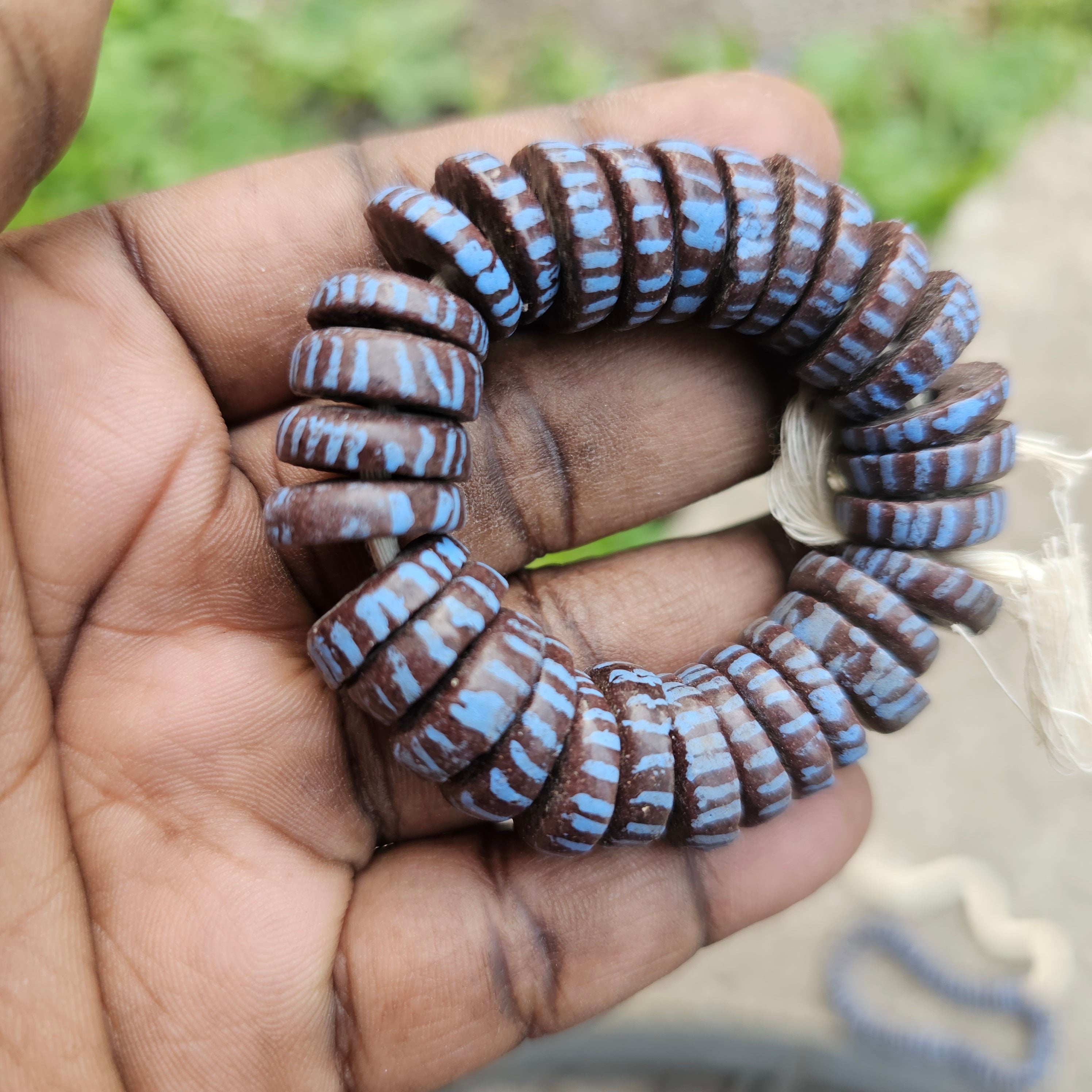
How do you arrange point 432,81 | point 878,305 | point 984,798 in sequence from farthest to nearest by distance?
point 432,81
point 984,798
point 878,305

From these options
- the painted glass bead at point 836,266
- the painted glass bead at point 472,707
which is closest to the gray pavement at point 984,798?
the painted glass bead at point 836,266

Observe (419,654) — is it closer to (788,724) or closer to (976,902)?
(788,724)

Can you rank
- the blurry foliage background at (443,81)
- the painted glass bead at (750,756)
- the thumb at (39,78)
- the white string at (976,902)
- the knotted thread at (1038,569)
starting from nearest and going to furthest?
the thumb at (39,78) < the painted glass bead at (750,756) < the knotted thread at (1038,569) < the white string at (976,902) < the blurry foliage background at (443,81)

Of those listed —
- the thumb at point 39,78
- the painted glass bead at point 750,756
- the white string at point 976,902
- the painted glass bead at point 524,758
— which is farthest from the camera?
the white string at point 976,902

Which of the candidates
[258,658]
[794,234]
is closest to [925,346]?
[794,234]

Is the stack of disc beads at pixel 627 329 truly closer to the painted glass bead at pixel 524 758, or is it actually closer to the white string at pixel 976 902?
the painted glass bead at pixel 524 758

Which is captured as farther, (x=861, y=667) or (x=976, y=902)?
(x=976, y=902)

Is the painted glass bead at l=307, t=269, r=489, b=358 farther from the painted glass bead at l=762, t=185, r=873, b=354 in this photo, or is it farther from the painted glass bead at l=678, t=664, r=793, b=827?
the painted glass bead at l=678, t=664, r=793, b=827
